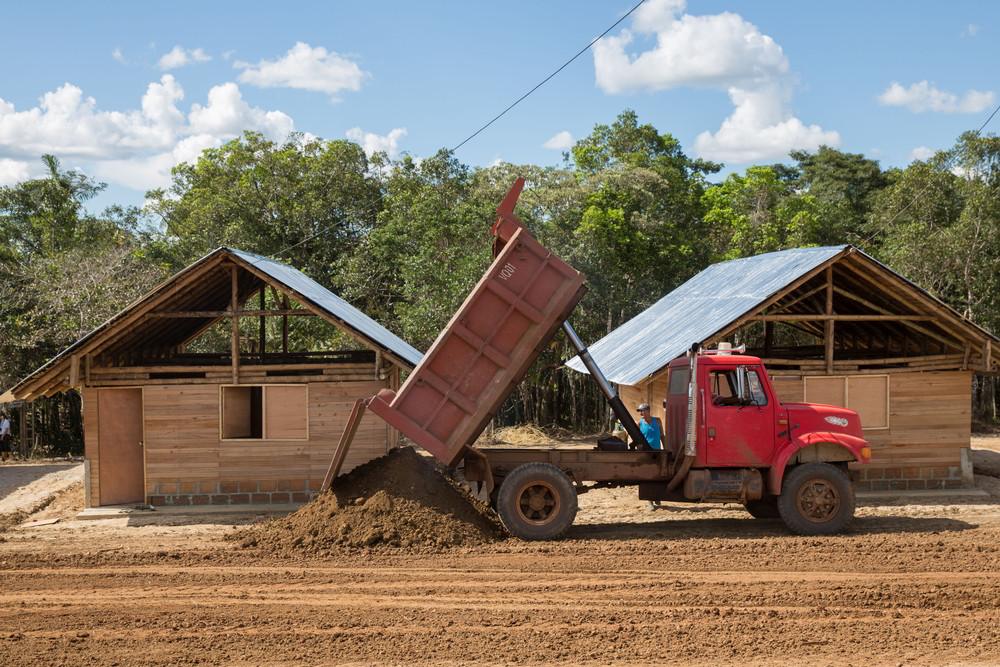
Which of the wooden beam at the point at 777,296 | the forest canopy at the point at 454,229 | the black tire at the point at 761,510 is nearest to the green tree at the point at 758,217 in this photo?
the forest canopy at the point at 454,229

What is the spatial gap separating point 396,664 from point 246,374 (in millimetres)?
9398

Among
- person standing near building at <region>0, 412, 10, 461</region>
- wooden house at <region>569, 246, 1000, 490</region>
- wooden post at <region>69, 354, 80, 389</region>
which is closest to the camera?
wooden post at <region>69, 354, 80, 389</region>

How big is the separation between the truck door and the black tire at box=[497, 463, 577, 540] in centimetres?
202

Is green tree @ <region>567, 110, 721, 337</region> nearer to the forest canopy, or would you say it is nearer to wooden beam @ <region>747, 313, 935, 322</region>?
the forest canopy

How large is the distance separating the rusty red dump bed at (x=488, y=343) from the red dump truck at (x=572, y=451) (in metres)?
0.01

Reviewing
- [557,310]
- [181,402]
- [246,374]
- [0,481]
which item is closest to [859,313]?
[557,310]

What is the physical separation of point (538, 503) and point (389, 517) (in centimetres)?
201

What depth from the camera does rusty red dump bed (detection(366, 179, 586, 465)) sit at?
1121 centimetres

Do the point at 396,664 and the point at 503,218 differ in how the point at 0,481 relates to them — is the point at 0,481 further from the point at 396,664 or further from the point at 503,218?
the point at 396,664

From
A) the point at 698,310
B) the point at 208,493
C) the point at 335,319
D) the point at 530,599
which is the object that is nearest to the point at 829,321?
the point at 698,310

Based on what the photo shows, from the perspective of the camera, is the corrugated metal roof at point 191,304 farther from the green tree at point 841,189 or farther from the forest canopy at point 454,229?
the green tree at point 841,189

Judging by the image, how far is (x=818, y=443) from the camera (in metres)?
12.3

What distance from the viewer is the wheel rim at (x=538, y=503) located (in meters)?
11.9

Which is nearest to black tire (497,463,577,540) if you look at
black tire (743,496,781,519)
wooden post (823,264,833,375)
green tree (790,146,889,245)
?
black tire (743,496,781,519)
